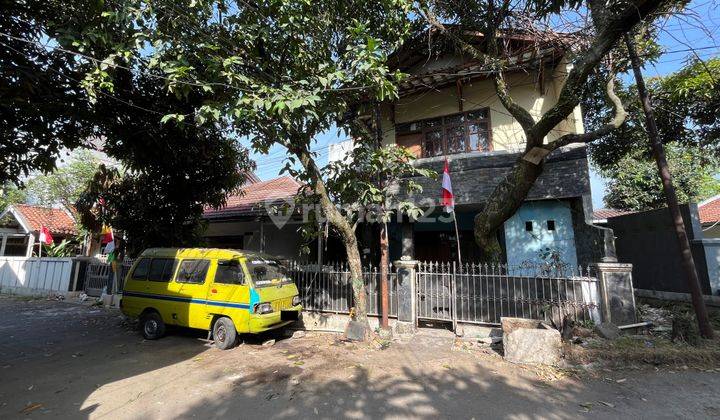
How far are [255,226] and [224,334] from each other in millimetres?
6567

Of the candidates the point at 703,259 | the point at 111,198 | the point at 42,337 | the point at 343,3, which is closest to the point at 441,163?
the point at 343,3

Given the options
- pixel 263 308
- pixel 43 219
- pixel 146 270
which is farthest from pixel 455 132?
pixel 43 219

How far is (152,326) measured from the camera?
23.1ft

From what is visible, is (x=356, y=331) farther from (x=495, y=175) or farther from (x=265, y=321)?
(x=495, y=175)

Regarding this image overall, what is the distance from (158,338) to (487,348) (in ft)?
21.3

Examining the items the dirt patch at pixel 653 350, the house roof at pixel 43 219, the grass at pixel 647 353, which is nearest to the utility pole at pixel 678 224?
the dirt patch at pixel 653 350

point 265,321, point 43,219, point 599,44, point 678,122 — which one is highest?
point 678,122

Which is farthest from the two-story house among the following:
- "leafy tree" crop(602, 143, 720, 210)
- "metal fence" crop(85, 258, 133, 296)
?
"leafy tree" crop(602, 143, 720, 210)

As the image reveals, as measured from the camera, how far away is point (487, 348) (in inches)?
241

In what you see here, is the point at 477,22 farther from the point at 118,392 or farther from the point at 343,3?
the point at 118,392

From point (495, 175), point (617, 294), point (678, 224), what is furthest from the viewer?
point (495, 175)

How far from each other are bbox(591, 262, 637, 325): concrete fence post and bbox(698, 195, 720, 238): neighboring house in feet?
44.3

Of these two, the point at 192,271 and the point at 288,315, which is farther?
the point at 288,315

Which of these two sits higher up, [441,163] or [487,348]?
[441,163]
